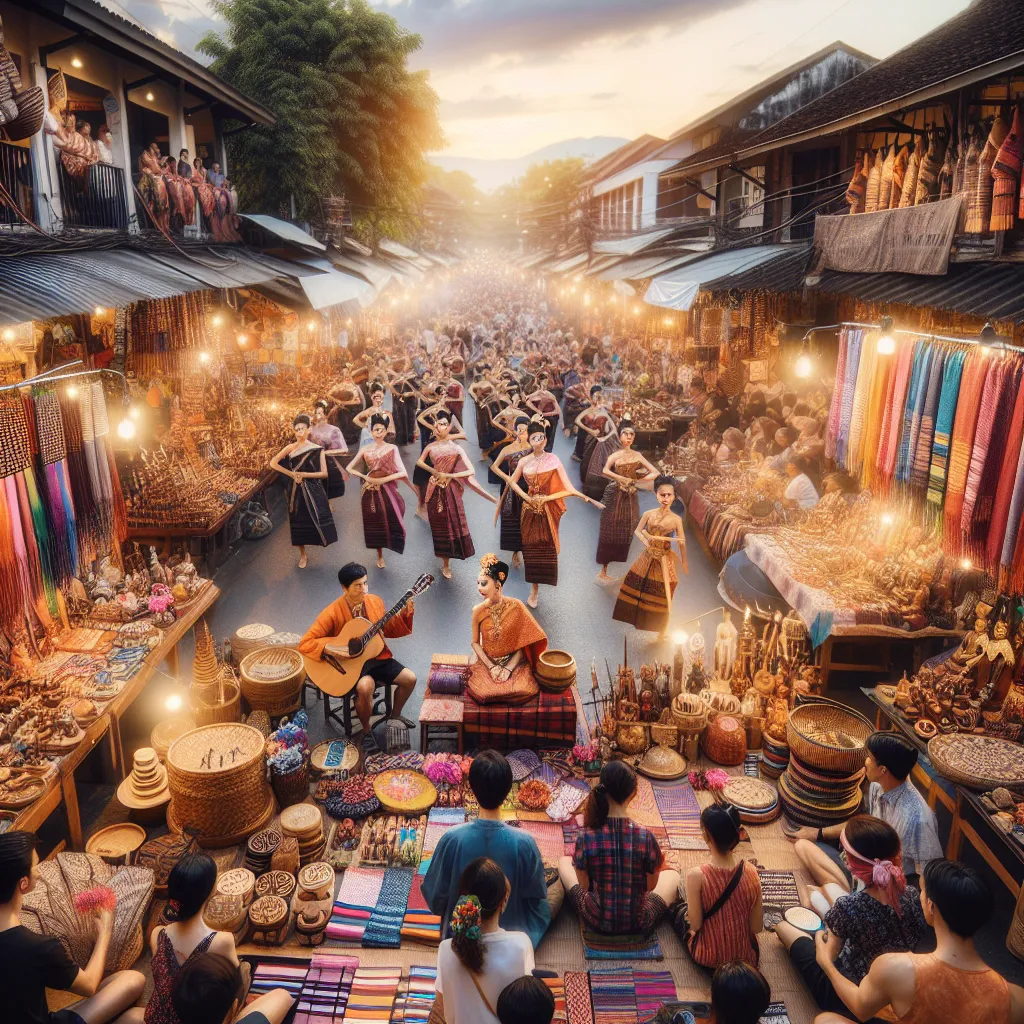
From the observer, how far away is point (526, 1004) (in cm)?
310

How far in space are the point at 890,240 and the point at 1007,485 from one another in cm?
483

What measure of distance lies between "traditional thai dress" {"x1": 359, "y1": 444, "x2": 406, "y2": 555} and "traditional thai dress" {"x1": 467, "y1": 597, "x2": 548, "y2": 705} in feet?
13.7

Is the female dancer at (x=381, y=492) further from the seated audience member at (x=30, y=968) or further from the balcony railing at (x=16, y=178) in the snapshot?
the seated audience member at (x=30, y=968)

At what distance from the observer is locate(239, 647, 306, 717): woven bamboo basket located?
22.1ft

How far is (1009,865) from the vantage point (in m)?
5.30

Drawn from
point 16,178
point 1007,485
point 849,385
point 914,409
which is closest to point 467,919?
point 1007,485

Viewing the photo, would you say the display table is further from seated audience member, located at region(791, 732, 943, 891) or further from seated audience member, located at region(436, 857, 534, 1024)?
seated audience member, located at region(791, 732, 943, 891)

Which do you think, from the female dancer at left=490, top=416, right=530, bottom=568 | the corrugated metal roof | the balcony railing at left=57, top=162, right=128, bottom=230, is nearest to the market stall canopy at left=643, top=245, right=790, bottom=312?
the corrugated metal roof

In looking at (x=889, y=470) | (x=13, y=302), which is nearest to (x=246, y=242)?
(x=13, y=302)

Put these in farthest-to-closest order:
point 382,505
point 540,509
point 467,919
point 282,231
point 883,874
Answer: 1. point 282,231
2. point 382,505
3. point 540,509
4. point 883,874
5. point 467,919

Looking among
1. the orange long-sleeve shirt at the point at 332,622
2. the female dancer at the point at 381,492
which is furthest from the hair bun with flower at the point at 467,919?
the female dancer at the point at 381,492

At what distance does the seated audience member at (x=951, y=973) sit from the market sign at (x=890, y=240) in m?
→ 6.53

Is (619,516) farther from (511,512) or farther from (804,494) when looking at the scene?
(804,494)

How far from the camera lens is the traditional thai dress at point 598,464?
1212cm
